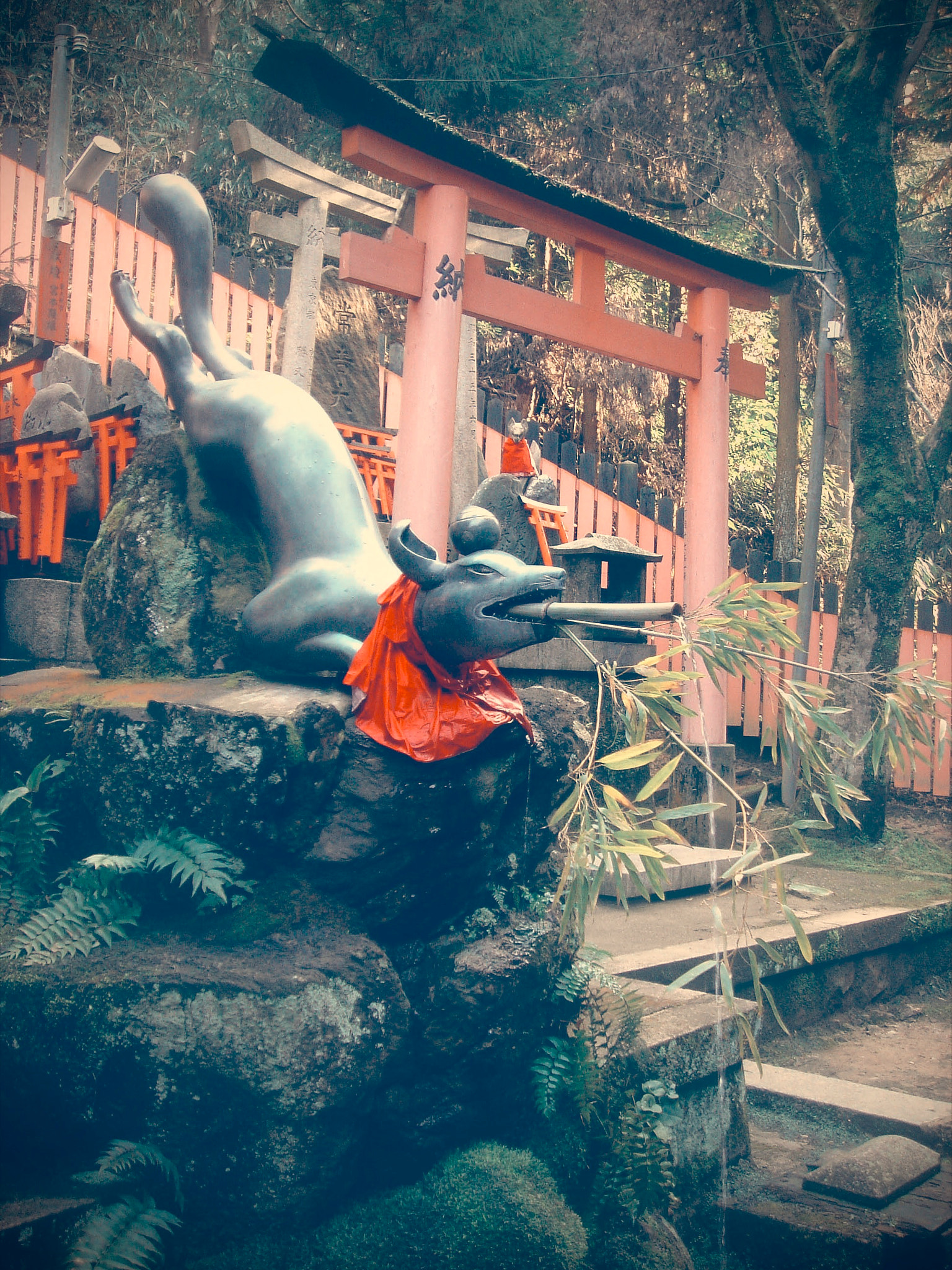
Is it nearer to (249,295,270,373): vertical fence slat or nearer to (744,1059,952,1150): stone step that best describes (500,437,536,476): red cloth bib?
(249,295,270,373): vertical fence slat

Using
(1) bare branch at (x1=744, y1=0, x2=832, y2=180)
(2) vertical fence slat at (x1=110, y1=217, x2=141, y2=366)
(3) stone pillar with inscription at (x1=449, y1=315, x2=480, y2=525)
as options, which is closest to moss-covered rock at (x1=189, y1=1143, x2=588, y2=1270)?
(3) stone pillar with inscription at (x1=449, y1=315, x2=480, y2=525)

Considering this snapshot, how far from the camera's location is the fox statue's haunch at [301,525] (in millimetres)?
2725

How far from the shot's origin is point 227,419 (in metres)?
3.74

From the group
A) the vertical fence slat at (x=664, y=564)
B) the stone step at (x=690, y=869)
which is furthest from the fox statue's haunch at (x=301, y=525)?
the vertical fence slat at (x=664, y=564)

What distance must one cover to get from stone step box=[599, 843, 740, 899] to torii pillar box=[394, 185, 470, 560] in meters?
2.51

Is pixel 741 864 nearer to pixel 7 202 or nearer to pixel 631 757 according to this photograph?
pixel 631 757

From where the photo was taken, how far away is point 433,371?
20.6 ft

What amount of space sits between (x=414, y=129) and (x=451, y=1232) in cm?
593

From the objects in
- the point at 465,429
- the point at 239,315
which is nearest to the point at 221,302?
the point at 239,315

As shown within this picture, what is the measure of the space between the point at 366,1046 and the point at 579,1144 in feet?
→ 3.09

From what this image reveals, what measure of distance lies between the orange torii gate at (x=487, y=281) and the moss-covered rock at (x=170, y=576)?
8.06 ft

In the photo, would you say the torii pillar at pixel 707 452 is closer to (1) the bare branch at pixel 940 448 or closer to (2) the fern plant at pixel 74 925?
(1) the bare branch at pixel 940 448

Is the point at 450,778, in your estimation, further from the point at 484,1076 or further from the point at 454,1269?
the point at 454,1269

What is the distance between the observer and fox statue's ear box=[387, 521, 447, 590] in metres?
2.73
